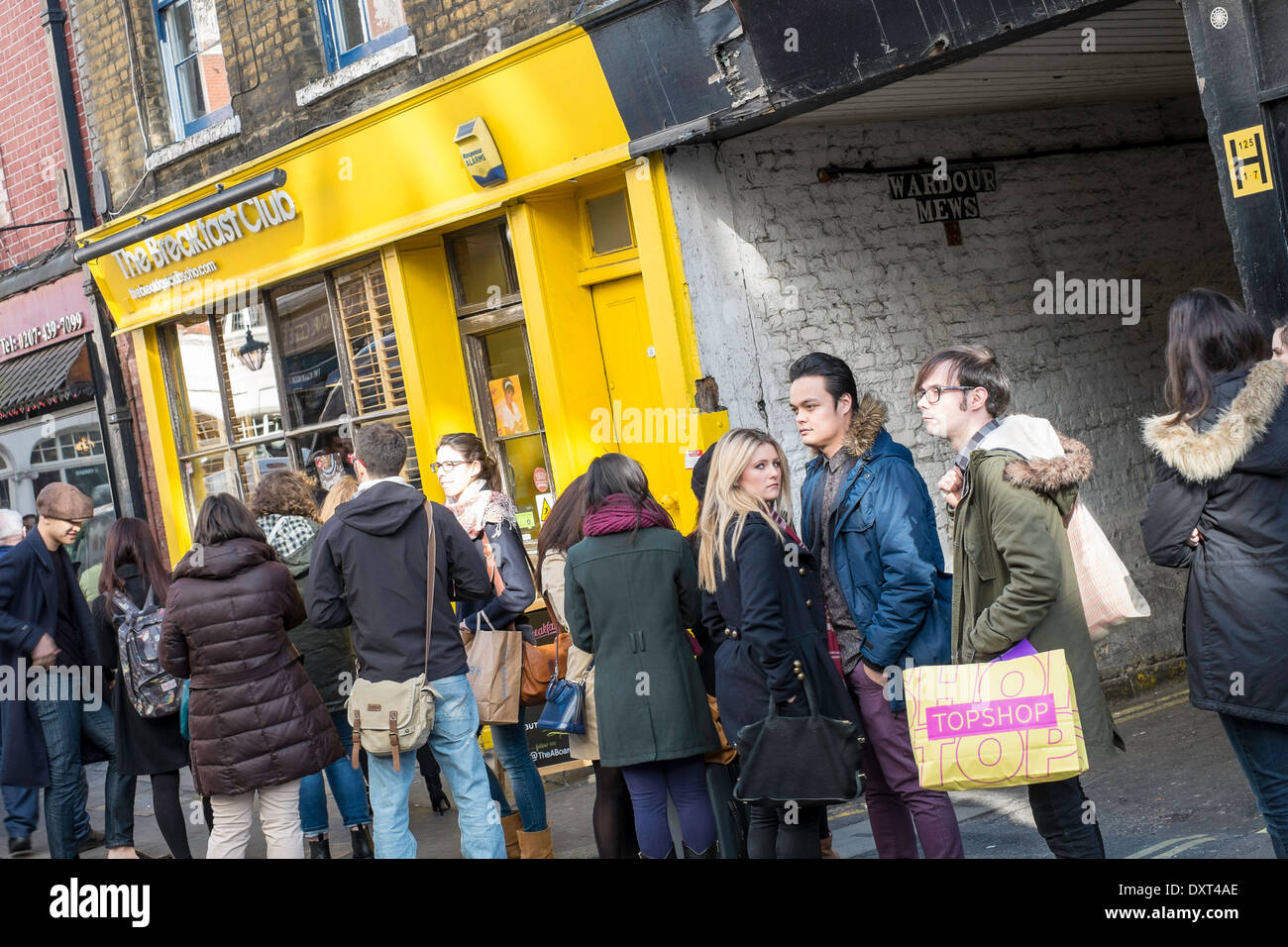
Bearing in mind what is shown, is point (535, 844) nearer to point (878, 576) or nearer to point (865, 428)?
point (878, 576)

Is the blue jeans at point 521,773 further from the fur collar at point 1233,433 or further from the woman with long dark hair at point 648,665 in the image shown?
the fur collar at point 1233,433

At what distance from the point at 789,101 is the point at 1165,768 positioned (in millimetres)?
3773

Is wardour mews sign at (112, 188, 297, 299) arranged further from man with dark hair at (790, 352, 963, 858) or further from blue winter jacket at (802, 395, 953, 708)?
blue winter jacket at (802, 395, 953, 708)

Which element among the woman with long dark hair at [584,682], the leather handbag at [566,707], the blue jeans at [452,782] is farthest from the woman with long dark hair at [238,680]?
the woman with long dark hair at [584,682]

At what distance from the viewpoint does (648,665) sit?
17.2 ft

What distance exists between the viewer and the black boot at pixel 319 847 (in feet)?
22.5

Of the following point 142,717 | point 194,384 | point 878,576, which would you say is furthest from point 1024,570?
point 194,384

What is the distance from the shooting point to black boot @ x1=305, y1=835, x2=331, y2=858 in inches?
270

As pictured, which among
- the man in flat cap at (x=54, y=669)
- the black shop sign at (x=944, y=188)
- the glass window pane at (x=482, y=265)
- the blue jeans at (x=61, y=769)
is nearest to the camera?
the man in flat cap at (x=54, y=669)

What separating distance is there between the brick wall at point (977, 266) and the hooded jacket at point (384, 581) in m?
2.53

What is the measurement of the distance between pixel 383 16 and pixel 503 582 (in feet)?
16.8

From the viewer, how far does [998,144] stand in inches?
350

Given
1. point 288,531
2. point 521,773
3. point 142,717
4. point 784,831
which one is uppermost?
point 288,531
